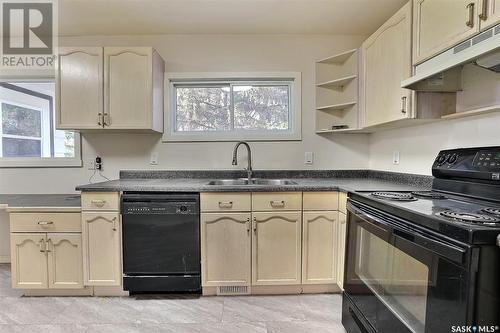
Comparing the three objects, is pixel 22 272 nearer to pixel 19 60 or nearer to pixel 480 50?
pixel 19 60

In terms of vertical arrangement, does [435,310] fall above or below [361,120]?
below

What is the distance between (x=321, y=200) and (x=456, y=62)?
1188mm

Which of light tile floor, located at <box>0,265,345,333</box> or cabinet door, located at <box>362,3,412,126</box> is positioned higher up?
cabinet door, located at <box>362,3,412,126</box>

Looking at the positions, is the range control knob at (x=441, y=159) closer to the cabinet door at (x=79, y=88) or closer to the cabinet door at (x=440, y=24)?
the cabinet door at (x=440, y=24)

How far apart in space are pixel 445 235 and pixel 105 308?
2149 millimetres

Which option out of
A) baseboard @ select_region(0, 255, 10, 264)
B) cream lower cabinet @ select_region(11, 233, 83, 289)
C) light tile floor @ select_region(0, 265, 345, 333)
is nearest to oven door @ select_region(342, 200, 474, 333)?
light tile floor @ select_region(0, 265, 345, 333)

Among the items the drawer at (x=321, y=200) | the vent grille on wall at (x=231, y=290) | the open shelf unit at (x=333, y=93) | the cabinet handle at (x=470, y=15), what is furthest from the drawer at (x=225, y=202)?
the cabinet handle at (x=470, y=15)

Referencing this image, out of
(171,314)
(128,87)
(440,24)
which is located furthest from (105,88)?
(440,24)

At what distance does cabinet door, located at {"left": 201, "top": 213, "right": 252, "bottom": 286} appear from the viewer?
202 cm

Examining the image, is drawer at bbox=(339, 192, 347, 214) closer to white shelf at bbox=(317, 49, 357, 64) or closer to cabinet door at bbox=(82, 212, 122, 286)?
white shelf at bbox=(317, 49, 357, 64)

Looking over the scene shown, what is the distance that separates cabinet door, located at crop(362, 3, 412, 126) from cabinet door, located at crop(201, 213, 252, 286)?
123 cm

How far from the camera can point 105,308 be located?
195 cm

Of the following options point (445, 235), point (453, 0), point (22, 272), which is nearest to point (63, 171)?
point (22, 272)

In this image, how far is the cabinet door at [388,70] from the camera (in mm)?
1657
